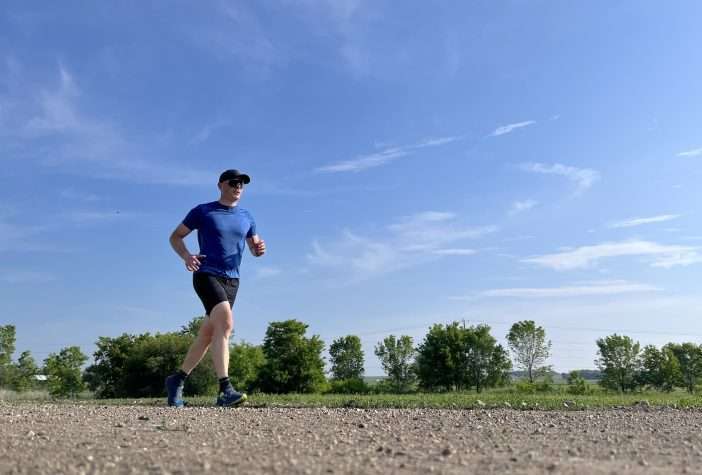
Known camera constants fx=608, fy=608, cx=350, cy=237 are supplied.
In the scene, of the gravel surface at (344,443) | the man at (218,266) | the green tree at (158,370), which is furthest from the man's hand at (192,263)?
the green tree at (158,370)

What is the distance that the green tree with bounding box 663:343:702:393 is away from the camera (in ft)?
Result: 202

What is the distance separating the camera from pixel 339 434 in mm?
4742

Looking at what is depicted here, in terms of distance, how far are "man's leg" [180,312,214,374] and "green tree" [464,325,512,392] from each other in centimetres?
4778

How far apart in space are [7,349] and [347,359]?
34677 mm

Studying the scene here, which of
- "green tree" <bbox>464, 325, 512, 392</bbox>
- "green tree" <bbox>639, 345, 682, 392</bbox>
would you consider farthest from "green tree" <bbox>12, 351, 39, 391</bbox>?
"green tree" <bbox>639, 345, 682, 392</bbox>

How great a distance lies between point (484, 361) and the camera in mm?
55156

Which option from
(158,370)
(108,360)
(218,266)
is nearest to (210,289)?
(218,266)

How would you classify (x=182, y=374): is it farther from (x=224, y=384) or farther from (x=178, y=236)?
(x=178, y=236)

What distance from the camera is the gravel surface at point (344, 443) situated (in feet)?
11.0

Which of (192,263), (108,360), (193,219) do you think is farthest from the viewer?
(108,360)

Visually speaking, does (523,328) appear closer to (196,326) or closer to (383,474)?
(196,326)

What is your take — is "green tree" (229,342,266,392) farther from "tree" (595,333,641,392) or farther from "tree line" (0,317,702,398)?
"tree" (595,333,641,392)

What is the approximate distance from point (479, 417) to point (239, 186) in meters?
4.51

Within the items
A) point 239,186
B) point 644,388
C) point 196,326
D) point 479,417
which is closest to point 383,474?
point 479,417
